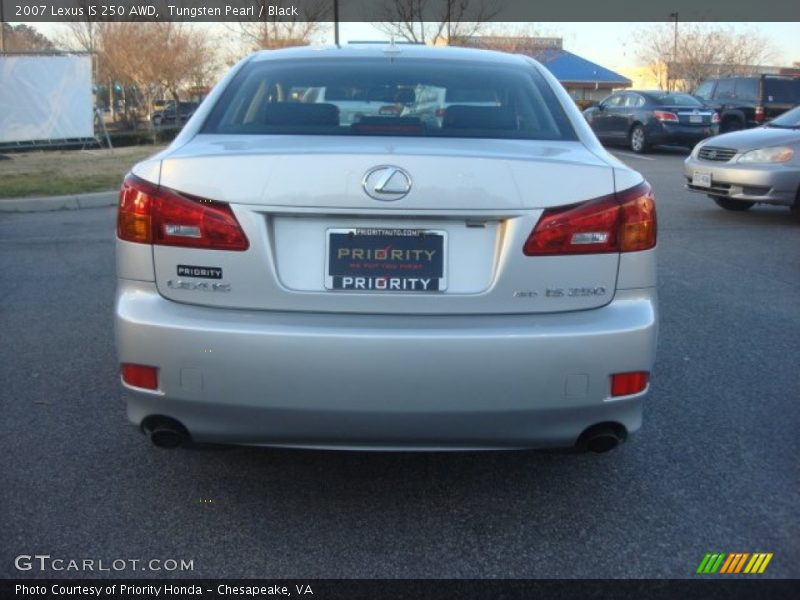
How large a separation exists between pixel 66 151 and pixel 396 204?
19.1m

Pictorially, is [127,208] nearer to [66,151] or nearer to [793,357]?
[793,357]

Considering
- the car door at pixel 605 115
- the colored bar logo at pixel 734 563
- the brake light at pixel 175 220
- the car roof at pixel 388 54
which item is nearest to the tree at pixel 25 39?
the car door at pixel 605 115

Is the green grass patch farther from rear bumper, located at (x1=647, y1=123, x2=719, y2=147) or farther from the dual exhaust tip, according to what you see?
rear bumper, located at (x1=647, y1=123, x2=719, y2=147)

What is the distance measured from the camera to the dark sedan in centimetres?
1942

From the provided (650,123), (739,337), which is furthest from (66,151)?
Answer: (739,337)

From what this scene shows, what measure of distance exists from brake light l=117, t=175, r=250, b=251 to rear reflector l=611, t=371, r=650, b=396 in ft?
4.03

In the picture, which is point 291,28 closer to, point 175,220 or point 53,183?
point 53,183

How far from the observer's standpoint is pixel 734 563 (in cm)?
285

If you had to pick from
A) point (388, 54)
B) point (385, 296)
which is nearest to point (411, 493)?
point (385, 296)

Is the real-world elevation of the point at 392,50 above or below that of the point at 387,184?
above

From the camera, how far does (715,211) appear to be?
10867 millimetres

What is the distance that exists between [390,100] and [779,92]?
770 inches

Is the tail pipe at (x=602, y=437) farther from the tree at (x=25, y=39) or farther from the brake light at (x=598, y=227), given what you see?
the tree at (x=25, y=39)

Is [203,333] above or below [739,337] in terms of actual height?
above
